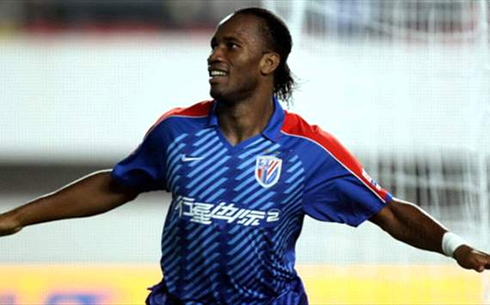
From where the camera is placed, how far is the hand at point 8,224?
8.20ft

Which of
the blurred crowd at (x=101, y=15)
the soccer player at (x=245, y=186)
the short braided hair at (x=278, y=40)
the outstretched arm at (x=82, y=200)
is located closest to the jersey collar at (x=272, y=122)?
the soccer player at (x=245, y=186)

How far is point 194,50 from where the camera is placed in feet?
23.5

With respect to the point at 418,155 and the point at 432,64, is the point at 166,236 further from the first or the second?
the point at 432,64

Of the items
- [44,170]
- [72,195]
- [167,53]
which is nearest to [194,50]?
[167,53]

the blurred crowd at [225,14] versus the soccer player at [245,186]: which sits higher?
the blurred crowd at [225,14]

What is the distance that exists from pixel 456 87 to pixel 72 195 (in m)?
2.59

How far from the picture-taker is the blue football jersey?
2416mm

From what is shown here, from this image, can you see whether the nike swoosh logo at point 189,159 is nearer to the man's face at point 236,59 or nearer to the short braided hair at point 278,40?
the man's face at point 236,59

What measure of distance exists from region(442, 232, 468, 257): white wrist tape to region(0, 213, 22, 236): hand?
0.89 metres

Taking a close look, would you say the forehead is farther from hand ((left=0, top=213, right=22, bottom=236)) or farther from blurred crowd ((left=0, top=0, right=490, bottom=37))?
blurred crowd ((left=0, top=0, right=490, bottom=37))

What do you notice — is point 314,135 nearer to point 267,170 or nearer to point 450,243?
point 267,170

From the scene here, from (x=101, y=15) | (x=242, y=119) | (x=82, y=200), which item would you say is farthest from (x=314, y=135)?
(x=101, y=15)

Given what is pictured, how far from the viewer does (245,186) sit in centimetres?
244

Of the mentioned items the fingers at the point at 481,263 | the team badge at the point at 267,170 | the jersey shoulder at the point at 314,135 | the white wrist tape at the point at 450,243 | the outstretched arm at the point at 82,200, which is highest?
the jersey shoulder at the point at 314,135
